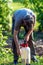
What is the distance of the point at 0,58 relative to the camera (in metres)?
7.64

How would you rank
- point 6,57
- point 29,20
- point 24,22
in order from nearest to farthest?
point 29,20 → point 24,22 → point 6,57

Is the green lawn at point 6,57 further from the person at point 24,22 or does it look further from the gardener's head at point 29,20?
the gardener's head at point 29,20

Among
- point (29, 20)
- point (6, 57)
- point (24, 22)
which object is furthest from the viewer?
point (6, 57)

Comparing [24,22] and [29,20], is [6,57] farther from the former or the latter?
[29,20]

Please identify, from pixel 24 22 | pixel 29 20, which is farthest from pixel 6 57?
pixel 29 20

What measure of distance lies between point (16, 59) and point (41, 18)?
184 inches

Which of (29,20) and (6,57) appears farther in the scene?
(6,57)

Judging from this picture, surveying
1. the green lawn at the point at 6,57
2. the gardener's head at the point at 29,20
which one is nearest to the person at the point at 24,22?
the gardener's head at the point at 29,20

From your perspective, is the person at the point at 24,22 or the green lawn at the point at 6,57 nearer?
the person at the point at 24,22

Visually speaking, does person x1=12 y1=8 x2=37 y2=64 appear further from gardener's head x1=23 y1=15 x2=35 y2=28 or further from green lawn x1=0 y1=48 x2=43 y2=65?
green lawn x1=0 y1=48 x2=43 y2=65

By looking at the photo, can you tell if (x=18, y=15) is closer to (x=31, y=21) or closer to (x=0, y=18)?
(x=31, y=21)

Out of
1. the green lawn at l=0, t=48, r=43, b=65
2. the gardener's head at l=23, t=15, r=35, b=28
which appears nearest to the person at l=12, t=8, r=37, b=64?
the gardener's head at l=23, t=15, r=35, b=28

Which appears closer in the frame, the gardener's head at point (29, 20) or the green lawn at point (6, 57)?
the gardener's head at point (29, 20)

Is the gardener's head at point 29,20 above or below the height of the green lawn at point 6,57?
above
